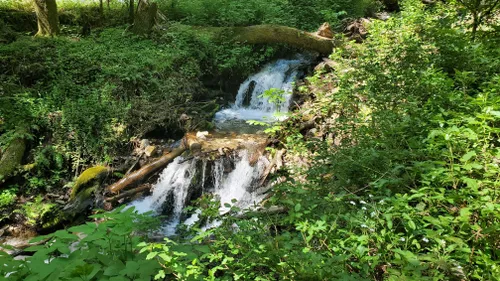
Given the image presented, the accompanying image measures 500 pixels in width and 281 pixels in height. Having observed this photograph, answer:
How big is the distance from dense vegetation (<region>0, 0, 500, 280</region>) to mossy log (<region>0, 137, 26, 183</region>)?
19 cm

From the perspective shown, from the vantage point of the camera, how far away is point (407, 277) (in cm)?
170

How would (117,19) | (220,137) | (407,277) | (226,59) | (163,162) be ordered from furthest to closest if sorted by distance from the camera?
(117,19), (226,59), (220,137), (163,162), (407,277)

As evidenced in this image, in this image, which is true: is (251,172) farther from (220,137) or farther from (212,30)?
(212,30)

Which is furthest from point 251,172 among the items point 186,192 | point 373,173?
point 373,173

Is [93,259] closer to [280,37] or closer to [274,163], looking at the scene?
[274,163]

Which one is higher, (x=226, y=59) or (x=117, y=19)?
(x=117, y=19)

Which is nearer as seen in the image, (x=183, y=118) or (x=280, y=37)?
(x=183, y=118)

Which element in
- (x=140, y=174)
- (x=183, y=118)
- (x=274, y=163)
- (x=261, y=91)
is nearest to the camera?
(x=274, y=163)

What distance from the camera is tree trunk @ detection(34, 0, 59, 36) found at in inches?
382

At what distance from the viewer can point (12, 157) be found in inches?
260

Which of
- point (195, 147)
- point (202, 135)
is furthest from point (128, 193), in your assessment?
point (202, 135)

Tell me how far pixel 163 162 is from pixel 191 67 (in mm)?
3798

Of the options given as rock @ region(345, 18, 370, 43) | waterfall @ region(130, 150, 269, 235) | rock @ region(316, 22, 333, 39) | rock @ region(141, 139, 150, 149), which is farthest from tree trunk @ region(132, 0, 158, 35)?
rock @ region(345, 18, 370, 43)

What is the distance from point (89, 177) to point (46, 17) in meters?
6.49
